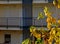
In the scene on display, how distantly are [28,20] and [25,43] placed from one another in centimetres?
1113

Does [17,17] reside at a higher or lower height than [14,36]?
higher

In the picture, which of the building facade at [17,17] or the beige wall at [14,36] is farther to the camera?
the beige wall at [14,36]

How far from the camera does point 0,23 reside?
12.2 meters

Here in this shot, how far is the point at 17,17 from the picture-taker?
12430mm

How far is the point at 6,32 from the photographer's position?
487 inches

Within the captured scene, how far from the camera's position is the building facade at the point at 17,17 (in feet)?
39.4

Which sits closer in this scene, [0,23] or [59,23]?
[59,23]

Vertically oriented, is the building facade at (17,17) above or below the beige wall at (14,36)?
above

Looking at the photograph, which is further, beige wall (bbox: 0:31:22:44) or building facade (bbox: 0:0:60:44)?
beige wall (bbox: 0:31:22:44)

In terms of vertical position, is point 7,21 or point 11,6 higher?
point 11,6

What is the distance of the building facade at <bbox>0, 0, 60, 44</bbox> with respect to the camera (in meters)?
12.0

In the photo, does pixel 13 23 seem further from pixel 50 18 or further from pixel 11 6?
pixel 50 18

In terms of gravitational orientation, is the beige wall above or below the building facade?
below

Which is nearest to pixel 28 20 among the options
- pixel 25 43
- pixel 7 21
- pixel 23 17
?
pixel 23 17
